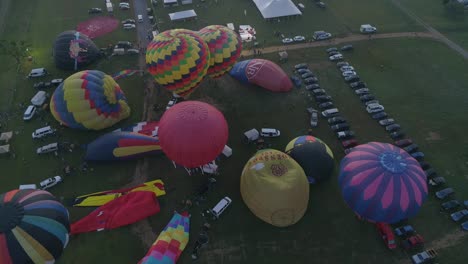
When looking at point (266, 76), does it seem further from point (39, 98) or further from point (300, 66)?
point (39, 98)

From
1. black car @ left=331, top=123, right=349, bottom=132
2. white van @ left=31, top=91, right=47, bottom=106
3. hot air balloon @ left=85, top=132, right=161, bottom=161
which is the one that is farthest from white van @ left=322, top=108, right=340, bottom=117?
white van @ left=31, top=91, right=47, bottom=106

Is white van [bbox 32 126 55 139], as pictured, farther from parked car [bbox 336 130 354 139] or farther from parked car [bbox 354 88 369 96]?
parked car [bbox 354 88 369 96]

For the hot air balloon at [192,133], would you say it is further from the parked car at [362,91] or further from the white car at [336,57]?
the white car at [336,57]

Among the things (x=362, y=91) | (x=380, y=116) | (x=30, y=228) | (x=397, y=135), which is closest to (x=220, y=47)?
(x=362, y=91)

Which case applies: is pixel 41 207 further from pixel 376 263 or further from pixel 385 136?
pixel 385 136

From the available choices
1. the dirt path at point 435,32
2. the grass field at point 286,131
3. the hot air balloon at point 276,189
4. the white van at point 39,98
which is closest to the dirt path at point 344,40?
the dirt path at point 435,32

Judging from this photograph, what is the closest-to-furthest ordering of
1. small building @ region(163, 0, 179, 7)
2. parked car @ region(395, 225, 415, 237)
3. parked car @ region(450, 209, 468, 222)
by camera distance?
parked car @ region(395, 225, 415, 237)
parked car @ region(450, 209, 468, 222)
small building @ region(163, 0, 179, 7)
